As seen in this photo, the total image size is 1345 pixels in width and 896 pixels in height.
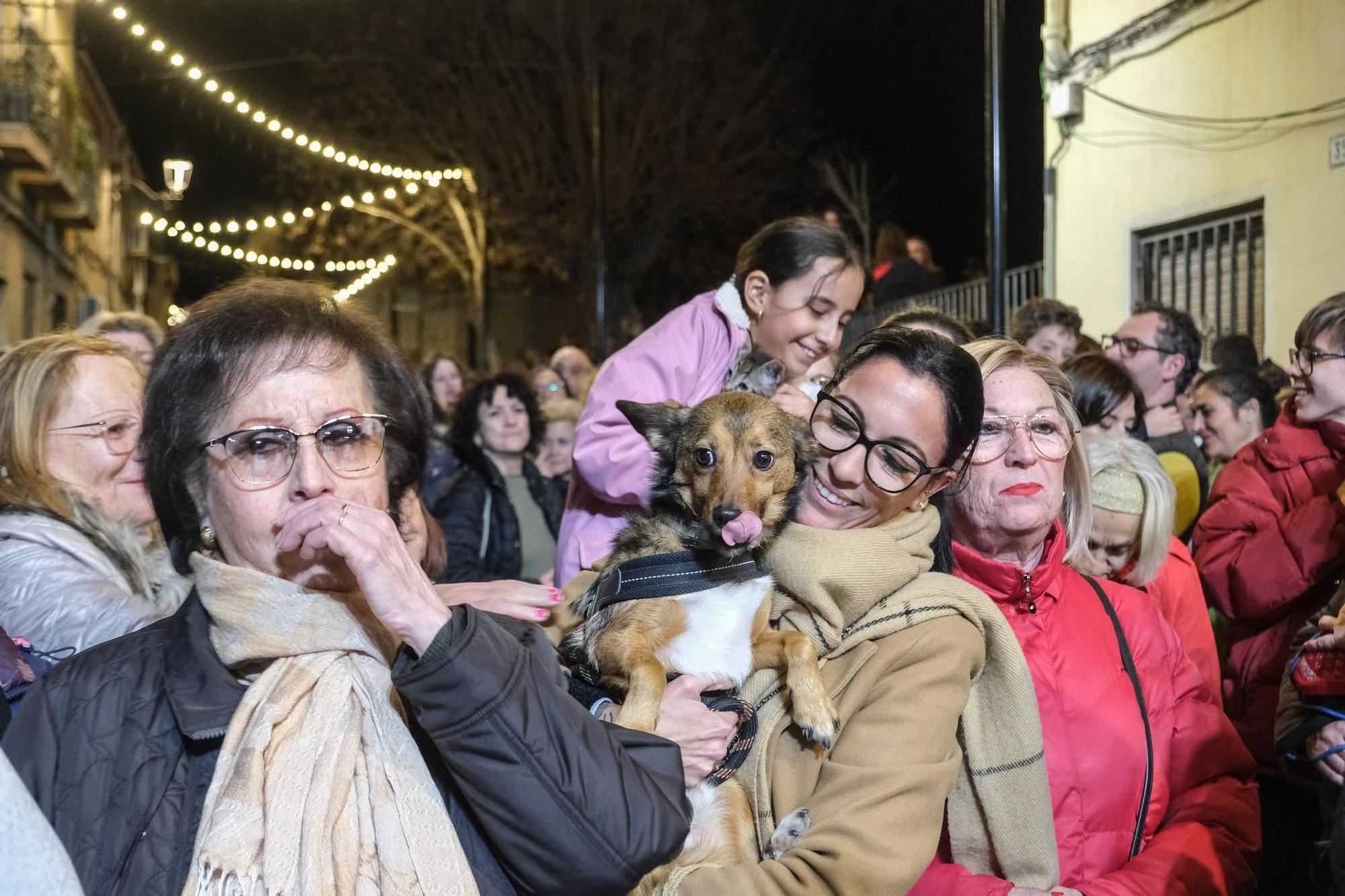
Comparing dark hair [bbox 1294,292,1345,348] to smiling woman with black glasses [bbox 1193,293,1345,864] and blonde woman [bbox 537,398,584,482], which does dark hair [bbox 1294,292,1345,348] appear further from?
blonde woman [bbox 537,398,584,482]

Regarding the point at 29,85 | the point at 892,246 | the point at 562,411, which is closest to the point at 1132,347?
the point at 562,411

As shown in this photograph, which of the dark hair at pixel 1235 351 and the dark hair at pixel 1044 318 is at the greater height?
the dark hair at pixel 1044 318

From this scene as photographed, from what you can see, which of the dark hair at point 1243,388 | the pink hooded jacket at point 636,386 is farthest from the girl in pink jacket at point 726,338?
the dark hair at point 1243,388

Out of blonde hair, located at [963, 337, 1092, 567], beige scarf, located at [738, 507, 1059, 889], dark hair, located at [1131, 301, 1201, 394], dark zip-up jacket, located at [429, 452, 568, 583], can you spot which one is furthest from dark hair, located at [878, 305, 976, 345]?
dark zip-up jacket, located at [429, 452, 568, 583]

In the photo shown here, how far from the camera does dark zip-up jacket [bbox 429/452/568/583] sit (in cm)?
602

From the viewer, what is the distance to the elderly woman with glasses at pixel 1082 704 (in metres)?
2.55

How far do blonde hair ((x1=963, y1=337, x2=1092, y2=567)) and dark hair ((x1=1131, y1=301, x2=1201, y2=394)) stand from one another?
2.62 meters

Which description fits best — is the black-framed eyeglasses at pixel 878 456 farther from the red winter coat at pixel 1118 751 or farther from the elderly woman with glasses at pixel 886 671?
the red winter coat at pixel 1118 751

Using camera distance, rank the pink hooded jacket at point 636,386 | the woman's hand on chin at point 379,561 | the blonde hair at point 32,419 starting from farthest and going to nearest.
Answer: the pink hooded jacket at point 636,386 < the blonde hair at point 32,419 < the woman's hand on chin at point 379,561

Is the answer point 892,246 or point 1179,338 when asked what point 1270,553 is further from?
point 892,246

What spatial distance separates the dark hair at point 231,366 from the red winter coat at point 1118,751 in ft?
4.82

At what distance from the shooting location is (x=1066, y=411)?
3.03 m

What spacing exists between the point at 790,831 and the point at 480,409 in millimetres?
4854

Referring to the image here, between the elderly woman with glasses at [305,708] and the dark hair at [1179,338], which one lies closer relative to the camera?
the elderly woman with glasses at [305,708]
